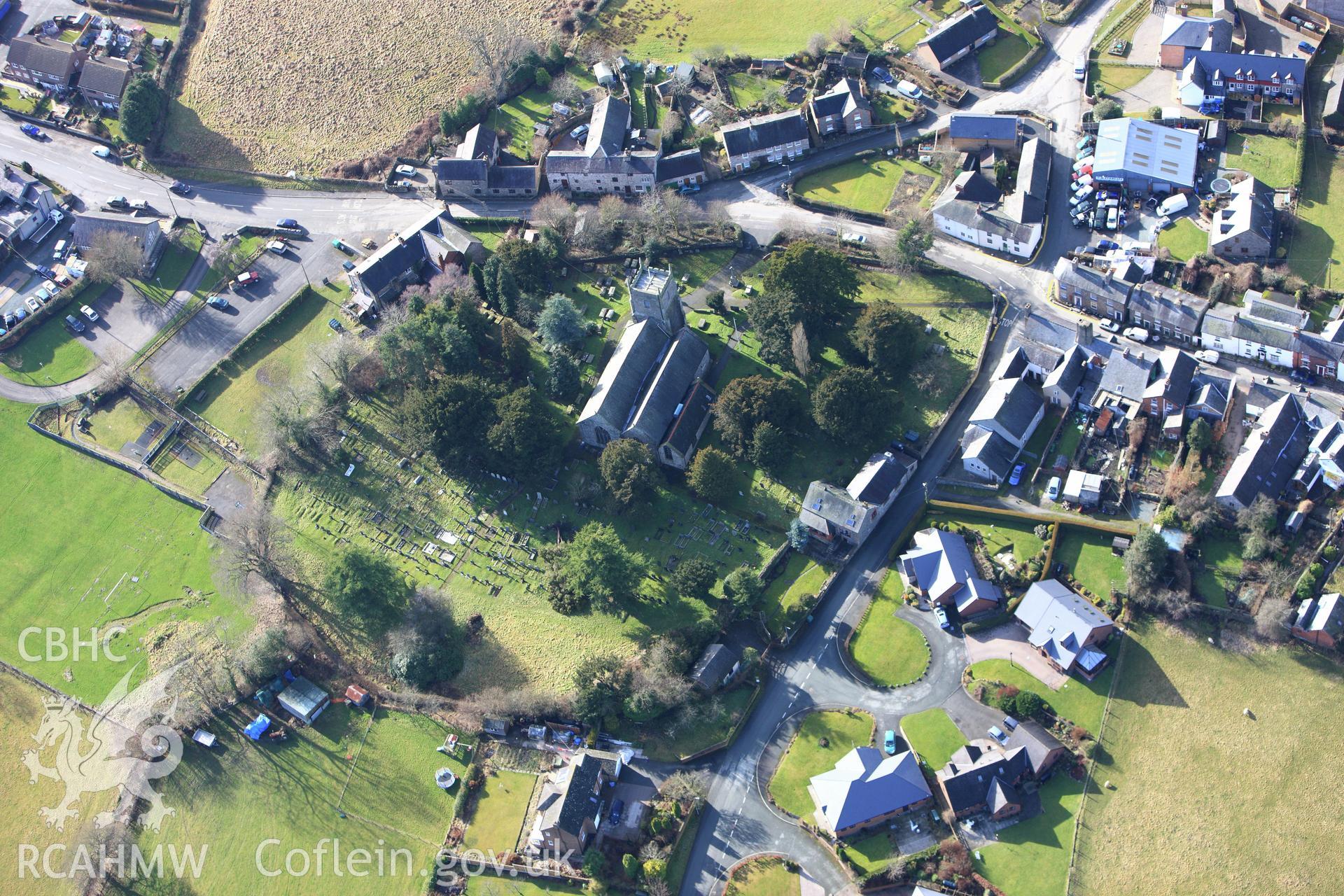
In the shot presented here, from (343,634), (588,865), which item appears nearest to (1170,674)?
(588,865)

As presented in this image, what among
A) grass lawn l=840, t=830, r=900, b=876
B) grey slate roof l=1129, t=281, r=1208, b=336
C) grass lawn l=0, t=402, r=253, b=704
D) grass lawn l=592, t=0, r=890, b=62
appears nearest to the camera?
grass lawn l=840, t=830, r=900, b=876

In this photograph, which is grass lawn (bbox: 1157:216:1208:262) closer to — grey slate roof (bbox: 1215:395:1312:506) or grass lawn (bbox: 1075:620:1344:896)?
grey slate roof (bbox: 1215:395:1312:506)

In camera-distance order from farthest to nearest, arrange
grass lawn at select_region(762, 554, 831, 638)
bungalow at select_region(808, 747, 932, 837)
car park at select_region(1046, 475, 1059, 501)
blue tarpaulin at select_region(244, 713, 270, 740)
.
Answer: car park at select_region(1046, 475, 1059, 501) < blue tarpaulin at select_region(244, 713, 270, 740) < grass lawn at select_region(762, 554, 831, 638) < bungalow at select_region(808, 747, 932, 837)

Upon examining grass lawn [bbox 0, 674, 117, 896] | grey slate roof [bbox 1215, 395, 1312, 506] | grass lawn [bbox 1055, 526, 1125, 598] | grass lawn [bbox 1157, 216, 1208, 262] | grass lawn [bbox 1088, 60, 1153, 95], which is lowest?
grass lawn [bbox 0, 674, 117, 896]

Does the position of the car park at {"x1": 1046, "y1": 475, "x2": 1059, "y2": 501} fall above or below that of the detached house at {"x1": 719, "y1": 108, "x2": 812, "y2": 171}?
below

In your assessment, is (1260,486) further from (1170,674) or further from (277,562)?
(277,562)

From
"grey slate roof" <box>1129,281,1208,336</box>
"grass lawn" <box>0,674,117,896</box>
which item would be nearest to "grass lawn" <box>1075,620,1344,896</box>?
"grey slate roof" <box>1129,281,1208,336</box>

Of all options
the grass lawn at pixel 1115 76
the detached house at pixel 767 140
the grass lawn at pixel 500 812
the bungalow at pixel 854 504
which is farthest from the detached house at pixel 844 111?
the grass lawn at pixel 500 812
